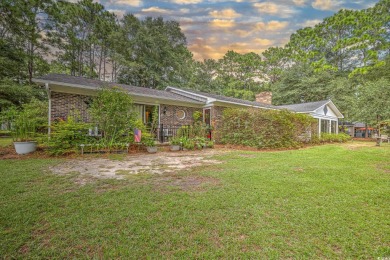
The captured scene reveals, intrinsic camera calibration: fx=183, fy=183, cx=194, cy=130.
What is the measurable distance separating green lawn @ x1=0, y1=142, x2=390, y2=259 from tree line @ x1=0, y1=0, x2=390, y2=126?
40.7ft

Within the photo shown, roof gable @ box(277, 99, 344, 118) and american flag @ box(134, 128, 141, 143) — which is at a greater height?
roof gable @ box(277, 99, 344, 118)

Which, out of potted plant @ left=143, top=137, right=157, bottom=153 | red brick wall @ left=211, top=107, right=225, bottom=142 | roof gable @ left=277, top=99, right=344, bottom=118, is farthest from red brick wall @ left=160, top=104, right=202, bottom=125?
→ roof gable @ left=277, top=99, right=344, bottom=118

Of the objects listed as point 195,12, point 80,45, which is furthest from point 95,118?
point 80,45

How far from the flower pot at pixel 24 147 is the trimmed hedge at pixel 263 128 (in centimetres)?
831

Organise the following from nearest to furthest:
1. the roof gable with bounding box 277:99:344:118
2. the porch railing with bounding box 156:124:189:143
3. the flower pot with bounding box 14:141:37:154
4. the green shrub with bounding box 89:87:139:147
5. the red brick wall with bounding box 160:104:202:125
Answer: the flower pot with bounding box 14:141:37:154 → the green shrub with bounding box 89:87:139:147 → the porch railing with bounding box 156:124:189:143 → the red brick wall with bounding box 160:104:202:125 → the roof gable with bounding box 277:99:344:118

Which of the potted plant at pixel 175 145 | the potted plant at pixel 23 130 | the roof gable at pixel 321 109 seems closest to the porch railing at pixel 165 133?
the potted plant at pixel 175 145

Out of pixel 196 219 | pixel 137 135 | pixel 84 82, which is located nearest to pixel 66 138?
pixel 137 135

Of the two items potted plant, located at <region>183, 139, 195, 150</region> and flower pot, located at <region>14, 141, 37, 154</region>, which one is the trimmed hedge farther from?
flower pot, located at <region>14, 141, 37, 154</region>

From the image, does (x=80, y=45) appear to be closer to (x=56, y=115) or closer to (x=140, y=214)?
(x=56, y=115)

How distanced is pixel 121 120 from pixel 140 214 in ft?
18.0

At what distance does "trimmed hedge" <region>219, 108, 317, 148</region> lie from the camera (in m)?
8.97

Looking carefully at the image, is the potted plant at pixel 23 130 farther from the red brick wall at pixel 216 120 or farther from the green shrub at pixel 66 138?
the red brick wall at pixel 216 120

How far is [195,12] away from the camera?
9.02m

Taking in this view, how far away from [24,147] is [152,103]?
5758 millimetres
